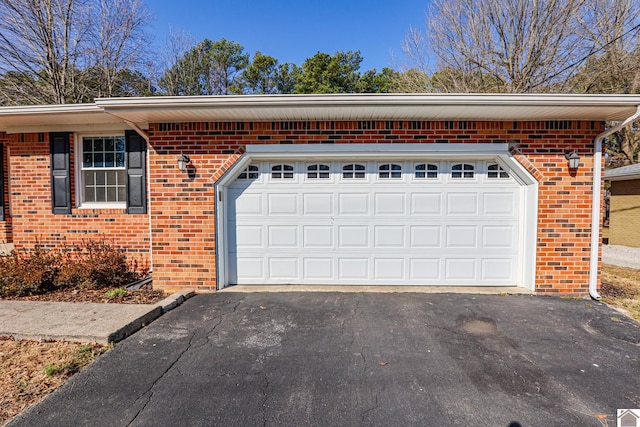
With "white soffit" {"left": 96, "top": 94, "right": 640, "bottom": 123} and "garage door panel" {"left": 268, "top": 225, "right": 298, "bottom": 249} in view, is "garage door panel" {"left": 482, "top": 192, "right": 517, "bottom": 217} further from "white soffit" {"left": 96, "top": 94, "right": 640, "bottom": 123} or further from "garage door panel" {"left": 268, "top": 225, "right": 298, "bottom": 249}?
"garage door panel" {"left": 268, "top": 225, "right": 298, "bottom": 249}

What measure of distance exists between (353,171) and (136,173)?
13.5ft

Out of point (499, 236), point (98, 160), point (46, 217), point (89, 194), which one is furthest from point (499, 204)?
point (46, 217)

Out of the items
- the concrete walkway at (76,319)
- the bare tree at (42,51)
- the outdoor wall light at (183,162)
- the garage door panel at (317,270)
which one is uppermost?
the bare tree at (42,51)

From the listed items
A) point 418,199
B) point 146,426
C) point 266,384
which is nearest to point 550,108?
point 418,199

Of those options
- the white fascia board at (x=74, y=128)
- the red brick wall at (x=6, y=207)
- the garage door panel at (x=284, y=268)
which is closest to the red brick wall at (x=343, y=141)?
the garage door panel at (x=284, y=268)

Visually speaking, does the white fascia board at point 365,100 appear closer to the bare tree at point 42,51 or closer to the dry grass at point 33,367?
the dry grass at point 33,367

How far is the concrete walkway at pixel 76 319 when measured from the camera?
3.44m

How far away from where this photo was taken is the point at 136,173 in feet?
19.1

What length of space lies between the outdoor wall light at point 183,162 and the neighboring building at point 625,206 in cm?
→ 1256

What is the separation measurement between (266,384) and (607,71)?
15.6 meters

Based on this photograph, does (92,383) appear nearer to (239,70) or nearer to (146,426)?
(146,426)

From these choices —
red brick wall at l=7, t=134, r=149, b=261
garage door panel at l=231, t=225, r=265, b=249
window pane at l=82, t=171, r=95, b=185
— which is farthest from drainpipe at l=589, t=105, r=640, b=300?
window pane at l=82, t=171, r=95, b=185

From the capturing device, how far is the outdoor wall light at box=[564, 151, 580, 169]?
4762 mm

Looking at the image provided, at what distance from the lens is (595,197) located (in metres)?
4.86
